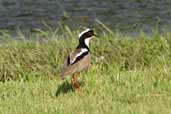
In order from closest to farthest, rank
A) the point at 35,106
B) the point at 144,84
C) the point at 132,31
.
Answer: the point at 35,106
the point at 144,84
the point at 132,31

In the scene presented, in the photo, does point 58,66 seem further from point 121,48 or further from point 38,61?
point 121,48

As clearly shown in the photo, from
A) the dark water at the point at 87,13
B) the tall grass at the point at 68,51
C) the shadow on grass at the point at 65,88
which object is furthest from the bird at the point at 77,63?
the dark water at the point at 87,13

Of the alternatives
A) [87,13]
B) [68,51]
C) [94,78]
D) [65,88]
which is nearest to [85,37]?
[94,78]

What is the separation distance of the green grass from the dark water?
3.45 metres

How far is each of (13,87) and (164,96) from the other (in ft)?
7.40

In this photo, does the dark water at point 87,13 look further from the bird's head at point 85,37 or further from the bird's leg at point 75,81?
the bird's leg at point 75,81

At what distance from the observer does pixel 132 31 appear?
553 inches

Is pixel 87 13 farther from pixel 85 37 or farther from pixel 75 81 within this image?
pixel 75 81

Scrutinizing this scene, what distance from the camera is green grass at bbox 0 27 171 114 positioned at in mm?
7230

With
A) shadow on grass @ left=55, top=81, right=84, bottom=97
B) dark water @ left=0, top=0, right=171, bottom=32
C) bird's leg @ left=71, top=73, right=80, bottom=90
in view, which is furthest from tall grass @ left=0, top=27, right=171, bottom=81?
dark water @ left=0, top=0, right=171, bottom=32

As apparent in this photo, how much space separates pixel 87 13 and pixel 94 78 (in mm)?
7853

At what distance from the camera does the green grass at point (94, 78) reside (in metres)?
7.23

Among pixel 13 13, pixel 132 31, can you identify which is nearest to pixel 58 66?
pixel 132 31

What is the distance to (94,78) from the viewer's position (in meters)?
8.49
